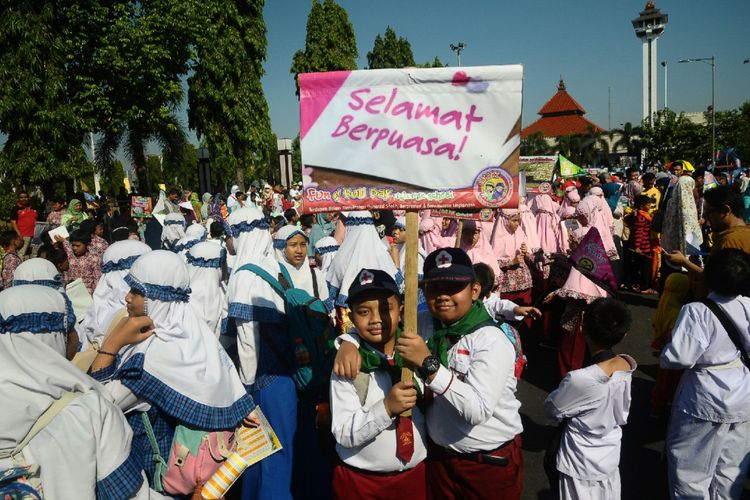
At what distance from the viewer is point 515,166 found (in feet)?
8.16

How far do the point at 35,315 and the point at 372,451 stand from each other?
1.70m

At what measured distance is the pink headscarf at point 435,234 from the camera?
22.3ft

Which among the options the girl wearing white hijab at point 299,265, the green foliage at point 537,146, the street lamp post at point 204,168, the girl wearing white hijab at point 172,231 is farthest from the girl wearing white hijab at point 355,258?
the green foliage at point 537,146

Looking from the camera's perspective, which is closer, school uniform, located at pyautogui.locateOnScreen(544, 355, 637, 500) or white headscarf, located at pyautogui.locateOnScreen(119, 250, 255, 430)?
white headscarf, located at pyautogui.locateOnScreen(119, 250, 255, 430)

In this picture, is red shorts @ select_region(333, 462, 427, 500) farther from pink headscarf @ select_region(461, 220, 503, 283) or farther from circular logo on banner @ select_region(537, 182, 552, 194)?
circular logo on banner @ select_region(537, 182, 552, 194)

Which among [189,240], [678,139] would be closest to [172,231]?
[189,240]

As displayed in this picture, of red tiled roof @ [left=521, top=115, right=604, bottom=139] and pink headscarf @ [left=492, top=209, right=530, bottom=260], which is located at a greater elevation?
red tiled roof @ [left=521, top=115, right=604, bottom=139]

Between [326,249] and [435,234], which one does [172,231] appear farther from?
[435,234]

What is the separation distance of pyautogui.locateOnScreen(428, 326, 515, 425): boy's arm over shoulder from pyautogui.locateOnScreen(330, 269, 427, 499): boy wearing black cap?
251 millimetres

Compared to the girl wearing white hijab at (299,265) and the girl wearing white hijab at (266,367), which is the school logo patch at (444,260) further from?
the girl wearing white hijab at (299,265)

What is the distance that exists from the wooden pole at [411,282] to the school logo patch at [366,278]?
16 centimetres

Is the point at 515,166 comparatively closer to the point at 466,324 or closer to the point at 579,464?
the point at 466,324

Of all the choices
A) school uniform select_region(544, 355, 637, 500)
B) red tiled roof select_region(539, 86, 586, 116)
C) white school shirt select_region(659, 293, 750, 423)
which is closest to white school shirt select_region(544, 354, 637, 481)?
school uniform select_region(544, 355, 637, 500)

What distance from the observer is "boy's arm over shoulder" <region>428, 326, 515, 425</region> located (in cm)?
223
